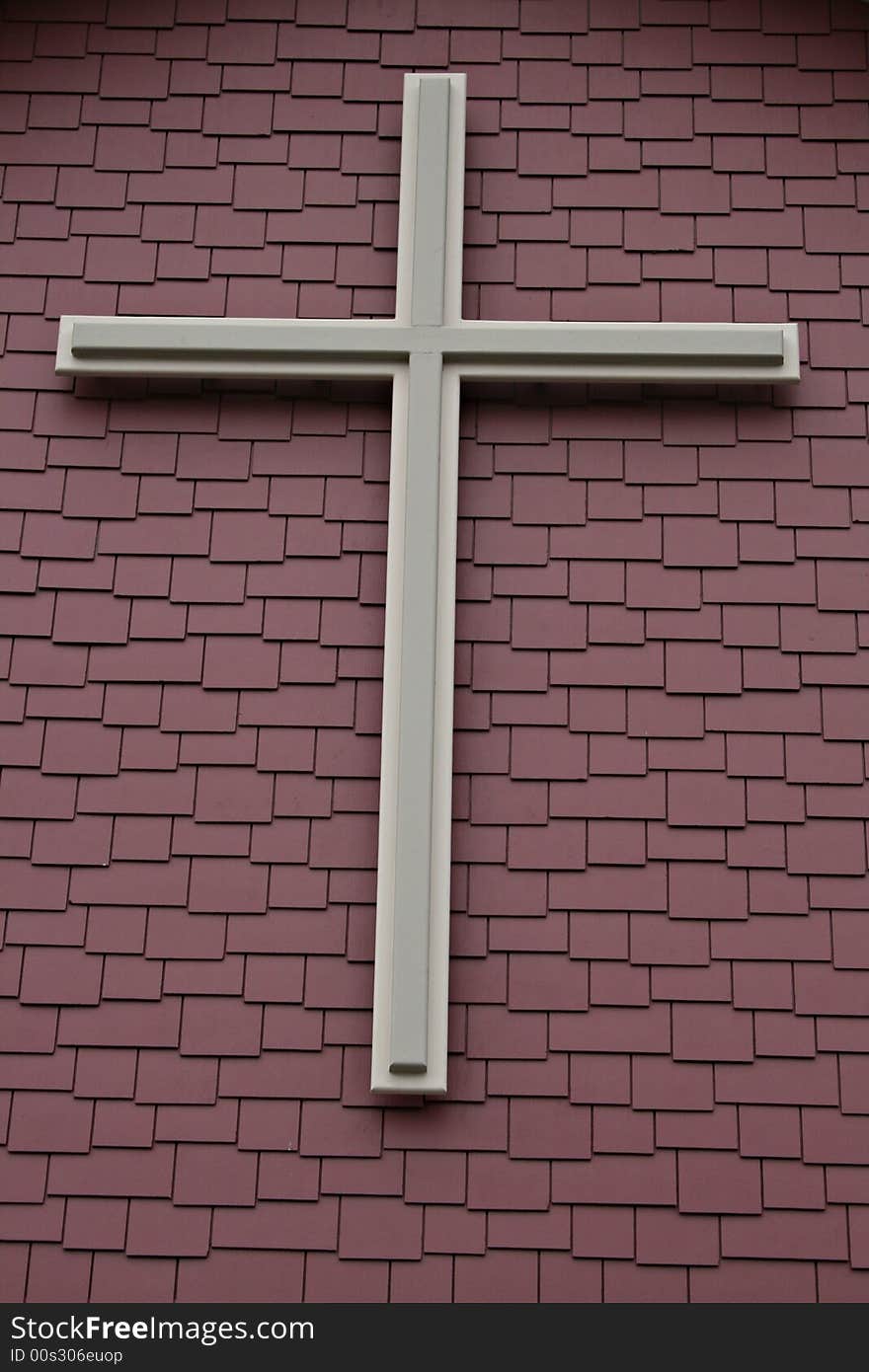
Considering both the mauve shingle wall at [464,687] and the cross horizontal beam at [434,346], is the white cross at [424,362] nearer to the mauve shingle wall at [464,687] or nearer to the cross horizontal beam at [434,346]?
the cross horizontal beam at [434,346]

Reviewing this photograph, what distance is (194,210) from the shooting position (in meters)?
5.83

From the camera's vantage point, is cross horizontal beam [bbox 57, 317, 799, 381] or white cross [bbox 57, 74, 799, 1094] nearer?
white cross [bbox 57, 74, 799, 1094]

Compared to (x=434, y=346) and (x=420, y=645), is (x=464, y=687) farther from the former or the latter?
(x=434, y=346)

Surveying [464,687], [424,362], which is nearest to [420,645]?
[464,687]

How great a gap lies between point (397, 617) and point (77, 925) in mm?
1216

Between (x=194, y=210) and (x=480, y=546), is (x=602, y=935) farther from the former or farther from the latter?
(x=194, y=210)

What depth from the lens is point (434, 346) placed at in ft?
18.1

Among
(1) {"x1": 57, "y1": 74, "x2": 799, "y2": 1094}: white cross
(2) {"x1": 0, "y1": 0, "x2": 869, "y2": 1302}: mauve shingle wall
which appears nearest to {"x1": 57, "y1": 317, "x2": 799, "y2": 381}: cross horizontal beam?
(1) {"x1": 57, "y1": 74, "x2": 799, "y2": 1094}: white cross

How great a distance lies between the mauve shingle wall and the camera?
4.89 meters

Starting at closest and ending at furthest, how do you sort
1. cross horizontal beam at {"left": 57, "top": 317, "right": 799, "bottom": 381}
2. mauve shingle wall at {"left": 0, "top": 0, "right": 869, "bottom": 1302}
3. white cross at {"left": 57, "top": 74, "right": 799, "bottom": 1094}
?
1. mauve shingle wall at {"left": 0, "top": 0, "right": 869, "bottom": 1302}
2. white cross at {"left": 57, "top": 74, "right": 799, "bottom": 1094}
3. cross horizontal beam at {"left": 57, "top": 317, "right": 799, "bottom": 381}

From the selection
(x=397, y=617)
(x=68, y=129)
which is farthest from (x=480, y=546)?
(x=68, y=129)

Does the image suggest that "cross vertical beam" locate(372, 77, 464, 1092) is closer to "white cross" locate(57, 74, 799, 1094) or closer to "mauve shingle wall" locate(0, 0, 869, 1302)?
"white cross" locate(57, 74, 799, 1094)

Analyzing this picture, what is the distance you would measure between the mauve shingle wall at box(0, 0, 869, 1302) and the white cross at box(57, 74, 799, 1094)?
123 mm

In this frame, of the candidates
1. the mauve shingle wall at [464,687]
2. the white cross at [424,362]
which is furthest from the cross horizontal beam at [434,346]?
the mauve shingle wall at [464,687]
